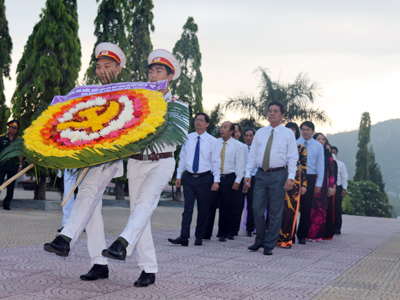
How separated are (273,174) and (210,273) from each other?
2.74 meters

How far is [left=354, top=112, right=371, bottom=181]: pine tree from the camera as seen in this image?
6812 centimetres

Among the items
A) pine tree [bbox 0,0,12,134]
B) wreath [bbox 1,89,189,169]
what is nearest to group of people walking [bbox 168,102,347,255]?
wreath [bbox 1,89,189,169]

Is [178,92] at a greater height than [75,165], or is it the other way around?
[178,92]

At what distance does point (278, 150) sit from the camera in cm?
771

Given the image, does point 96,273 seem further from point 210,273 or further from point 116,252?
point 210,273

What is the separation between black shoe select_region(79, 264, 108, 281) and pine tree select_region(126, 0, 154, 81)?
19584 mm

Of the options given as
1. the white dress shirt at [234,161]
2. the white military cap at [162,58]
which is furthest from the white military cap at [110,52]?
the white dress shirt at [234,161]

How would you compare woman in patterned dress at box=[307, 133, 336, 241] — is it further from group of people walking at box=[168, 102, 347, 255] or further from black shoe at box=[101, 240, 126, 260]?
black shoe at box=[101, 240, 126, 260]

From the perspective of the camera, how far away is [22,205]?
1378 cm

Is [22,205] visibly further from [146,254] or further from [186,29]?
[186,29]

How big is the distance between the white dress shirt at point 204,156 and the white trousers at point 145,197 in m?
3.70

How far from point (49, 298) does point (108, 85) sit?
195 cm

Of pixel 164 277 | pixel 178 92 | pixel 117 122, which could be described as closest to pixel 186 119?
pixel 117 122

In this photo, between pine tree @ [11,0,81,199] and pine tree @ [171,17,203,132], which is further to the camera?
pine tree @ [171,17,203,132]
